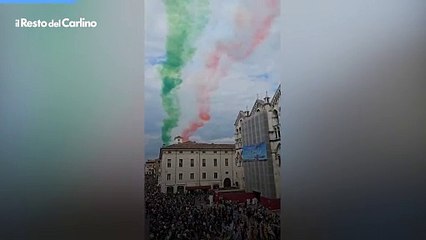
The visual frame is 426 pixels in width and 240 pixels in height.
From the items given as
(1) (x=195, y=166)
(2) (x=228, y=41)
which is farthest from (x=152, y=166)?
(2) (x=228, y=41)

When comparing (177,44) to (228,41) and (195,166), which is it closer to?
(228,41)

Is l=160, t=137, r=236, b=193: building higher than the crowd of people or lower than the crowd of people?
higher

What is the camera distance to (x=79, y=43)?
4.71 ft

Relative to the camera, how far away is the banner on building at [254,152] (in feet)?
4.87

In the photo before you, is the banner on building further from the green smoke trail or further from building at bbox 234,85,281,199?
the green smoke trail

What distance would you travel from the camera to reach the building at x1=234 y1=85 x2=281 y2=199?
1.47m

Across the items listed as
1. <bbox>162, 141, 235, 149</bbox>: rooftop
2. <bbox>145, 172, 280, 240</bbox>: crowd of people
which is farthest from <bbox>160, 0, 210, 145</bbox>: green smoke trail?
<bbox>145, 172, 280, 240</bbox>: crowd of people

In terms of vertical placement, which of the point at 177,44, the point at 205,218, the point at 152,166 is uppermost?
the point at 177,44

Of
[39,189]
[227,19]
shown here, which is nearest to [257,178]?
[227,19]

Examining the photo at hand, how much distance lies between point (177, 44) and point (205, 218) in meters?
0.49

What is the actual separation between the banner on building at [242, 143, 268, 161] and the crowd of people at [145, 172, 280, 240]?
0.13 metres

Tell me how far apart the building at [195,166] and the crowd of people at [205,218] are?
3cm

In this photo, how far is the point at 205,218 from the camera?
147 cm

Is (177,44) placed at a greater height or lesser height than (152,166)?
greater
